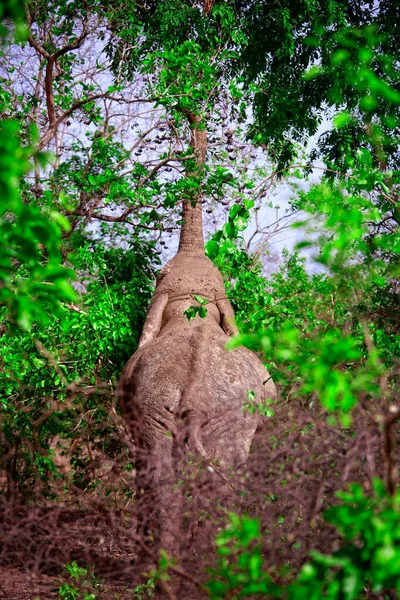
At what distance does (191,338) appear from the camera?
7863 millimetres

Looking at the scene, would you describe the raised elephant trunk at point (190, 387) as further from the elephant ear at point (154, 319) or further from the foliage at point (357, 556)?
the foliage at point (357, 556)

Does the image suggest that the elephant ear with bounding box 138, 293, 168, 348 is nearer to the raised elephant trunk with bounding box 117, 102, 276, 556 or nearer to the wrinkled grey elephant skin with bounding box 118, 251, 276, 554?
the raised elephant trunk with bounding box 117, 102, 276, 556

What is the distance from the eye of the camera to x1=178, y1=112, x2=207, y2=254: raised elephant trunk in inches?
384

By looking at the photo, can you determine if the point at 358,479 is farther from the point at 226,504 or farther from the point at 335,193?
the point at 335,193

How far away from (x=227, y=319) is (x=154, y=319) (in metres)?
0.87

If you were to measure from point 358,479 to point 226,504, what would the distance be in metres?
1.03

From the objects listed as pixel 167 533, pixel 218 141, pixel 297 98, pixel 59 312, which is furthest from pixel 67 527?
pixel 297 98

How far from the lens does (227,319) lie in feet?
28.8

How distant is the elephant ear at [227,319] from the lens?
866 centimetres

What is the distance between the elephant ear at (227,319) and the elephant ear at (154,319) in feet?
2.22

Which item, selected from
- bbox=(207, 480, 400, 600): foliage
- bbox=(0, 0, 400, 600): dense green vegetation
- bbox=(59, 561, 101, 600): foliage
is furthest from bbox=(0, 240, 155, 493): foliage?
bbox=(207, 480, 400, 600): foliage

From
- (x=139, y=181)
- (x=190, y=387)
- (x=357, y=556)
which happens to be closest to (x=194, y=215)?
(x=139, y=181)

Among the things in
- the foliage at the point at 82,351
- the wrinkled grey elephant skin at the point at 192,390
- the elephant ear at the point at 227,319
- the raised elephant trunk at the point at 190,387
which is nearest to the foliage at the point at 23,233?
the raised elephant trunk at the point at 190,387

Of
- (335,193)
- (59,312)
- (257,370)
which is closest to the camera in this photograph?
(59,312)
